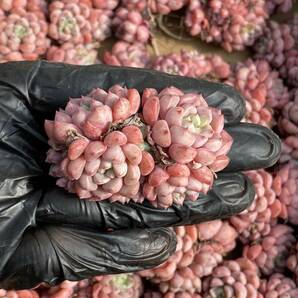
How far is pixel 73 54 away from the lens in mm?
2123

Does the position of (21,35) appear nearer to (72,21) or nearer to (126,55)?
(72,21)

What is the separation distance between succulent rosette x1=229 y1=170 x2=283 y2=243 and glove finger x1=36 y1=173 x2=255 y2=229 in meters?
0.25

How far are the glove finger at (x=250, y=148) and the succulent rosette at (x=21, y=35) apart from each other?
77 centimetres

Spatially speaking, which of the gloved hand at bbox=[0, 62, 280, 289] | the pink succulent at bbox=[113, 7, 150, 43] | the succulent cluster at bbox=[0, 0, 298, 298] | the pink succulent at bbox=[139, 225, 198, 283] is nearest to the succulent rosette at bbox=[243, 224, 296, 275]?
the succulent cluster at bbox=[0, 0, 298, 298]

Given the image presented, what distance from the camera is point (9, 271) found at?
1.49m

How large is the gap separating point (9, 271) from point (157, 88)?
1.91ft

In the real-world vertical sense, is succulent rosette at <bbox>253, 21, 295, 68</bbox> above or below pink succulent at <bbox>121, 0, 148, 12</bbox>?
A: below

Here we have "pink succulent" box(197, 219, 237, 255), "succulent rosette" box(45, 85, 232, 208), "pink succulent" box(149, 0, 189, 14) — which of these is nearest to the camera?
"succulent rosette" box(45, 85, 232, 208)

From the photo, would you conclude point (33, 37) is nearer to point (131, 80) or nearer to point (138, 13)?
point (138, 13)

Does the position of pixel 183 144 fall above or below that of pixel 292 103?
above

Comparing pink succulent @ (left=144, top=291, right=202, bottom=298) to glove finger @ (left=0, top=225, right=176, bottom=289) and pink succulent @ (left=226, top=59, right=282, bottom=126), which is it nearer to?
glove finger @ (left=0, top=225, right=176, bottom=289)

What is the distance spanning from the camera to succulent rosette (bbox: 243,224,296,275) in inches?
81.4

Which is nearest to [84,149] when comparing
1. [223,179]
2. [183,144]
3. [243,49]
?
[183,144]

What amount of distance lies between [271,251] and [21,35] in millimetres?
1096
